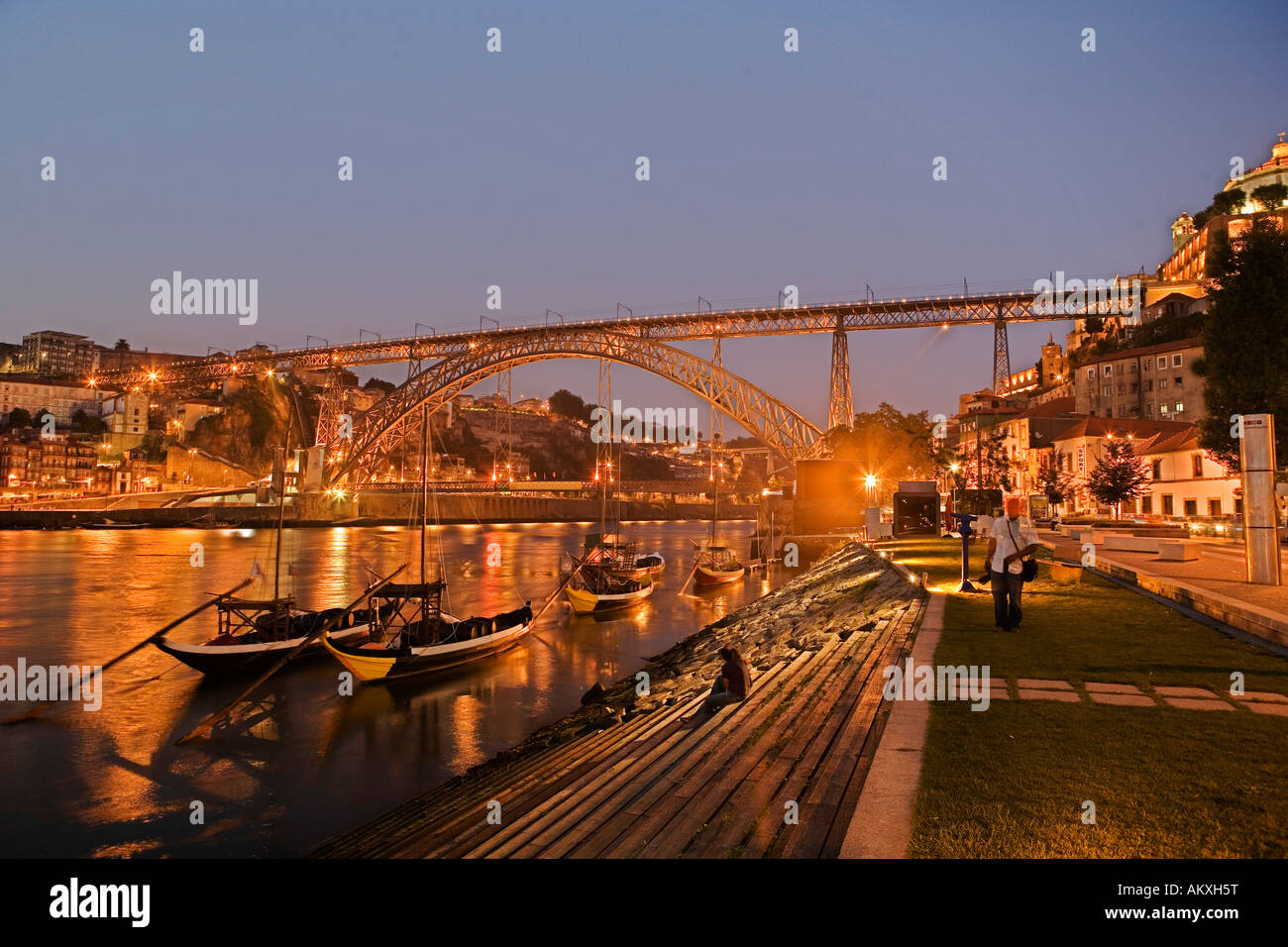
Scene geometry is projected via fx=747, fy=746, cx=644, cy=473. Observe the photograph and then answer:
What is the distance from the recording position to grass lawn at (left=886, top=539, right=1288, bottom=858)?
398 cm

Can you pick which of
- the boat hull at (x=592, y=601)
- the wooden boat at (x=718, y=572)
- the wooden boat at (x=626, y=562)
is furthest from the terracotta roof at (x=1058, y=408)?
the boat hull at (x=592, y=601)

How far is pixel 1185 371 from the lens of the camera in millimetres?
58062

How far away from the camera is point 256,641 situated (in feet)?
62.7

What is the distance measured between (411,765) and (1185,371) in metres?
65.9

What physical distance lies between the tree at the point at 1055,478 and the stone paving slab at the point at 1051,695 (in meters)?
40.2

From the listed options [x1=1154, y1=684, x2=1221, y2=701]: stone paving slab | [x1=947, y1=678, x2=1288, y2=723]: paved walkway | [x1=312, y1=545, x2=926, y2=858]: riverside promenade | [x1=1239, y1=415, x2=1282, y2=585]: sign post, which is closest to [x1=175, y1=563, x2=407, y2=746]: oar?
[x1=312, y1=545, x2=926, y2=858]: riverside promenade

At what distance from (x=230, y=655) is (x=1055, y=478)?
42.1 metres

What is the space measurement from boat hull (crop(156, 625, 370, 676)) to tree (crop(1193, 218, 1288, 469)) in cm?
2748

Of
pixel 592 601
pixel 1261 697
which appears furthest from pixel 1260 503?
pixel 592 601

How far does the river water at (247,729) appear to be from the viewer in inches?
417

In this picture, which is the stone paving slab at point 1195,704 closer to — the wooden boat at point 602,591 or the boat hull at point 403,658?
the boat hull at point 403,658

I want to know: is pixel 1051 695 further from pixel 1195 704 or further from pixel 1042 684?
pixel 1195 704

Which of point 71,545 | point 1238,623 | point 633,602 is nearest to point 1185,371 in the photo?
point 633,602

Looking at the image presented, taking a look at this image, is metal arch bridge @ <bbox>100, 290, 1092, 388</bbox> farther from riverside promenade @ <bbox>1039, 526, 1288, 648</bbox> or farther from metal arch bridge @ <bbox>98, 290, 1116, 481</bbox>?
riverside promenade @ <bbox>1039, 526, 1288, 648</bbox>
